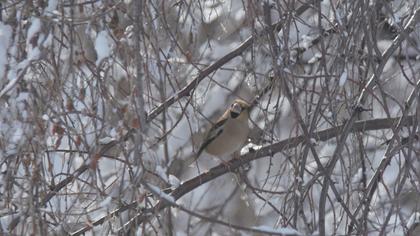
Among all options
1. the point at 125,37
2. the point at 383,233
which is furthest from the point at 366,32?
the point at 125,37

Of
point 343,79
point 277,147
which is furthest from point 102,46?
point 277,147

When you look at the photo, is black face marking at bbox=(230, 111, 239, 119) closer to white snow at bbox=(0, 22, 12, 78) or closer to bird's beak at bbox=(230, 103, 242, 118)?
bird's beak at bbox=(230, 103, 242, 118)

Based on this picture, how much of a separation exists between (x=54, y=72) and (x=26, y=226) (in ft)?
1.58

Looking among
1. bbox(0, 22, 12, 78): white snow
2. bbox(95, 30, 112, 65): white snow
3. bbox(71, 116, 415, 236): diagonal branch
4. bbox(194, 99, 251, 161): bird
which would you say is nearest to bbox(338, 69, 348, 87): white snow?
bbox(71, 116, 415, 236): diagonal branch

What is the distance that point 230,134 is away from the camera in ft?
18.1

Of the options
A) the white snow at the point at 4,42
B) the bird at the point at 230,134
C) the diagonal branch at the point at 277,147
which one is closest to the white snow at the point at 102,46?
the white snow at the point at 4,42

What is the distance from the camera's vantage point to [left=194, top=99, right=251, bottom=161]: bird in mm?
5488

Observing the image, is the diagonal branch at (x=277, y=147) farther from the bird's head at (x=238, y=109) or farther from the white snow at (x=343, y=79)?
the bird's head at (x=238, y=109)

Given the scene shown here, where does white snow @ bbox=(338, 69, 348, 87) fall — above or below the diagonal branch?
below

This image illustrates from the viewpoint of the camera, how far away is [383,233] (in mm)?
3182

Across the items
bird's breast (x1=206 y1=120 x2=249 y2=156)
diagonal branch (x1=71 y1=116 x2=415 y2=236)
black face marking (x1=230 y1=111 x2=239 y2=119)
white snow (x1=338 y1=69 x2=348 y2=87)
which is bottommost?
white snow (x1=338 y1=69 x2=348 y2=87)

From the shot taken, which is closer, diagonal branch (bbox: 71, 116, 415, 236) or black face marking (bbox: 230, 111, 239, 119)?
diagonal branch (bbox: 71, 116, 415, 236)

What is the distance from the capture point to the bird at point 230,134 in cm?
549

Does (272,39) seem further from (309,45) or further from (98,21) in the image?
(309,45)
